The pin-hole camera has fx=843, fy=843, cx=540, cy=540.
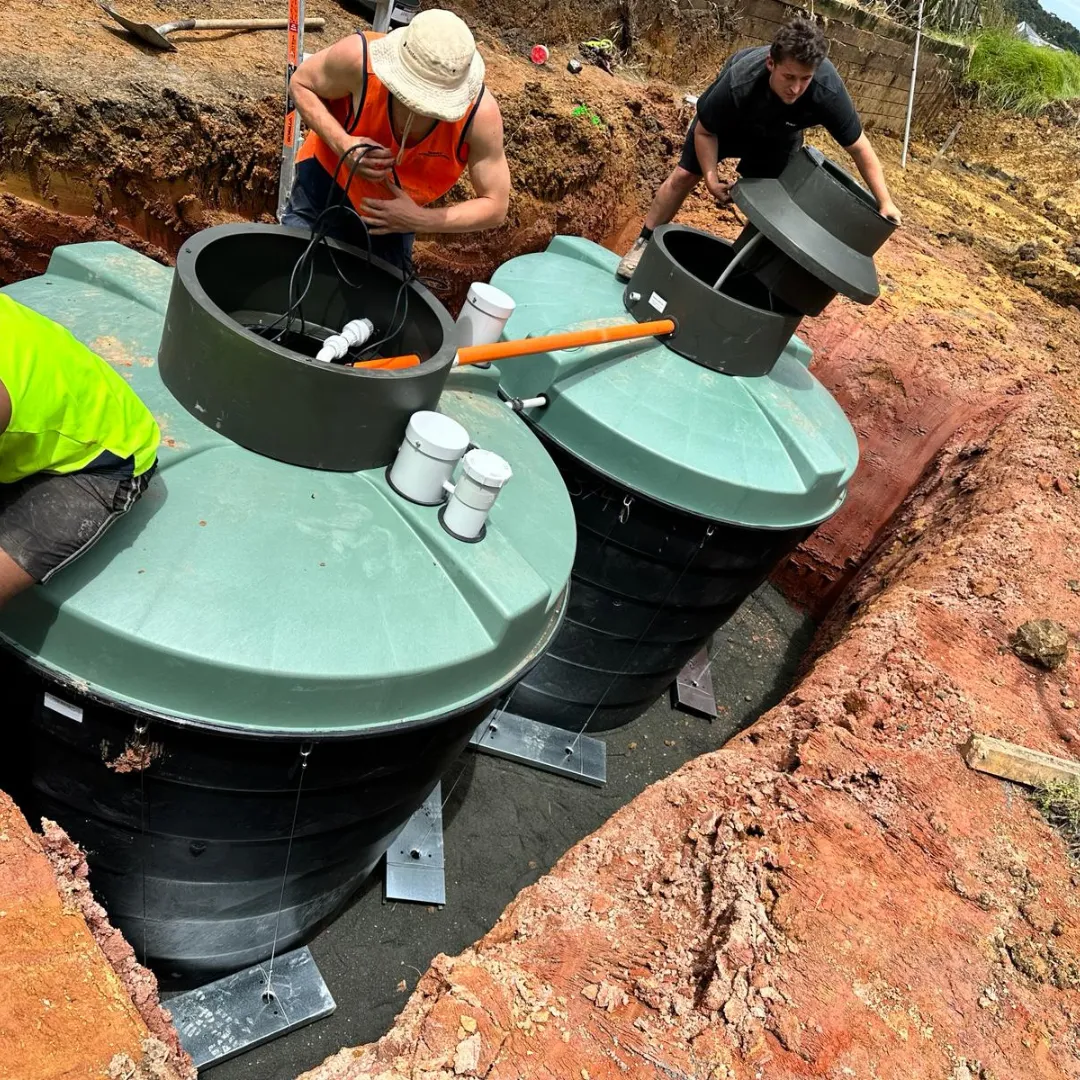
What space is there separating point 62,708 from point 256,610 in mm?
566

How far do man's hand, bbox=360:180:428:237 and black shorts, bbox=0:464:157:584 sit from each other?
1.35 meters

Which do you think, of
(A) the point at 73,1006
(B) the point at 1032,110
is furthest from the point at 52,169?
(B) the point at 1032,110

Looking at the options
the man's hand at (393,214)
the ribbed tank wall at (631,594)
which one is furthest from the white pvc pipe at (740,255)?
the man's hand at (393,214)

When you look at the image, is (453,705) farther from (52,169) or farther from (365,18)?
(365,18)

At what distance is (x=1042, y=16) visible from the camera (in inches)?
1109

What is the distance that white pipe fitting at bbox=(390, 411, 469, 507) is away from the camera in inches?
94.8

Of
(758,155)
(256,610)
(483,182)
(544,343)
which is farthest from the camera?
(758,155)

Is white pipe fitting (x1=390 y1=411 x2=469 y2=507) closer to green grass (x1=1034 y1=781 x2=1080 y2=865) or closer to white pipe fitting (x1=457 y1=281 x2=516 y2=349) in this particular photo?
white pipe fitting (x1=457 y1=281 x2=516 y2=349)

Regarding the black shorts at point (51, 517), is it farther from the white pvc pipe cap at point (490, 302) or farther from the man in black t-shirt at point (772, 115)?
the man in black t-shirt at point (772, 115)

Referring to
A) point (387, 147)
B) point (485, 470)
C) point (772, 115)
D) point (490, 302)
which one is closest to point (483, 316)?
point (490, 302)

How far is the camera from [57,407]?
5.99 feet

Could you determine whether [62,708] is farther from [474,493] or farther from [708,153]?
[708,153]

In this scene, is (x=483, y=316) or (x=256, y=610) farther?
(x=483, y=316)

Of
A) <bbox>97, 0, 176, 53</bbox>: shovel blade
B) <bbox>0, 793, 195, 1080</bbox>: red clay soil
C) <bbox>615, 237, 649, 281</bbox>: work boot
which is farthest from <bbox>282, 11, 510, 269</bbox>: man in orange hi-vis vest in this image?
<bbox>97, 0, 176, 53</bbox>: shovel blade
